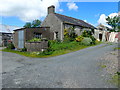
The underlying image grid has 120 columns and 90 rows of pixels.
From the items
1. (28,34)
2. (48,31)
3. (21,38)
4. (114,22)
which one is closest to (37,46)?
(28,34)

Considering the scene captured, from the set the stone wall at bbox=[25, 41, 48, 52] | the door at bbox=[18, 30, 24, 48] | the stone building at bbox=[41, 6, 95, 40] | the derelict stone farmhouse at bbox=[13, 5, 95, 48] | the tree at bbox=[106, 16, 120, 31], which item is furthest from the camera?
the tree at bbox=[106, 16, 120, 31]

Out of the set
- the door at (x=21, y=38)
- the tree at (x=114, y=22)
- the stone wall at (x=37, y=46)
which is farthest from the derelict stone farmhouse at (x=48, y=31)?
the tree at (x=114, y=22)

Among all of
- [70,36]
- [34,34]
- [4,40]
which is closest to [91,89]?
[34,34]

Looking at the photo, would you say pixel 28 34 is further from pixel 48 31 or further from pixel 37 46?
pixel 37 46

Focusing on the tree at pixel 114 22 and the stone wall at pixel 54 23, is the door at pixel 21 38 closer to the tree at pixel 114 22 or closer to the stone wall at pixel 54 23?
the stone wall at pixel 54 23

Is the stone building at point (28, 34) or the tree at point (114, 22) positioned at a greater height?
the tree at point (114, 22)

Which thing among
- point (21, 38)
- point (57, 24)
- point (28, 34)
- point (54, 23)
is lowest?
point (21, 38)

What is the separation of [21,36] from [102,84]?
53.9ft

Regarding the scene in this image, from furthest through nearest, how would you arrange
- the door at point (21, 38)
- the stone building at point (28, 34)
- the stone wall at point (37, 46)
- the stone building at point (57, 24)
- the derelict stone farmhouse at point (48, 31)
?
1. the stone building at point (57, 24)
2. the door at point (21, 38)
3. the derelict stone farmhouse at point (48, 31)
4. the stone building at point (28, 34)
5. the stone wall at point (37, 46)

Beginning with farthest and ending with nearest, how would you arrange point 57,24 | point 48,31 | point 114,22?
point 114,22
point 57,24
point 48,31

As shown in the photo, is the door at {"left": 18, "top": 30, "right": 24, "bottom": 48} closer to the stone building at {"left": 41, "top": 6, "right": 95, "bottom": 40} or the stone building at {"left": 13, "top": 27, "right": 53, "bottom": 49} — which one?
the stone building at {"left": 13, "top": 27, "right": 53, "bottom": 49}

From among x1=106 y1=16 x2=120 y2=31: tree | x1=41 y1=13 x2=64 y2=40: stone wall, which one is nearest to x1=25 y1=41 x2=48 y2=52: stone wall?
x1=41 y1=13 x2=64 y2=40: stone wall

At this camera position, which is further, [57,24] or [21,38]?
[57,24]

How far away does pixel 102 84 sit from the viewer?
3.80 meters
